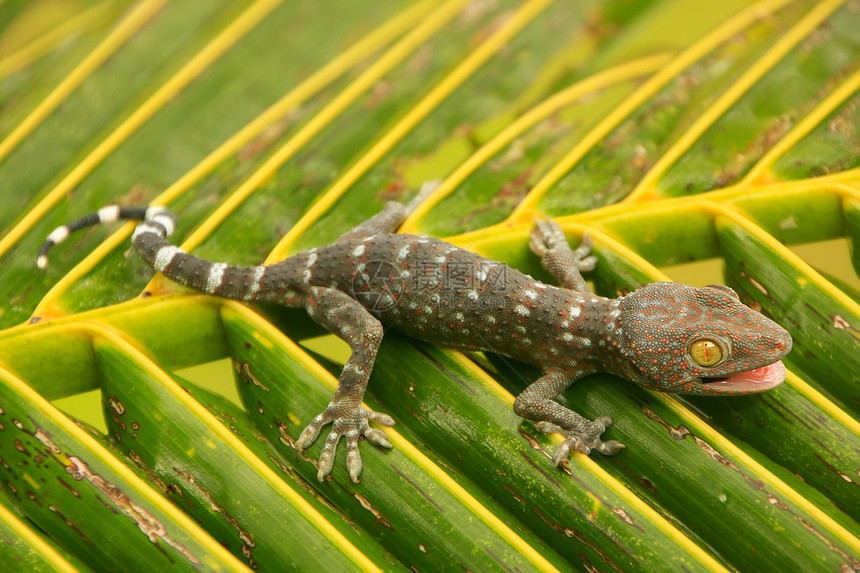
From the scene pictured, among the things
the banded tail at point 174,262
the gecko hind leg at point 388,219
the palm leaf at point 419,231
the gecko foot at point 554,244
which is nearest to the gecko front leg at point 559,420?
the palm leaf at point 419,231

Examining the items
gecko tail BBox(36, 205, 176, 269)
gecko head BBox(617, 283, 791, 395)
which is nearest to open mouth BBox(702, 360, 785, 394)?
gecko head BBox(617, 283, 791, 395)

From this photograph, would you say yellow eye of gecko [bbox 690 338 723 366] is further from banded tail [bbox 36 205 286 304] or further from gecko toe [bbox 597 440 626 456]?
banded tail [bbox 36 205 286 304]

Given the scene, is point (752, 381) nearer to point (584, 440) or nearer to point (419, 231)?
point (584, 440)

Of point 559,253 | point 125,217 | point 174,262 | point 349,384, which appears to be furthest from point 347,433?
point 125,217

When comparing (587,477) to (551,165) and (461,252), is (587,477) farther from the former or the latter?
(551,165)

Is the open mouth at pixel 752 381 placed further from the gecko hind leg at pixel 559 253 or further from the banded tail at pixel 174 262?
the banded tail at pixel 174 262

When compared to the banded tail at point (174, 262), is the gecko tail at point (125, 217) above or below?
above

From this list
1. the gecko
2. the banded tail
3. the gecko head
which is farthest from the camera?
the banded tail

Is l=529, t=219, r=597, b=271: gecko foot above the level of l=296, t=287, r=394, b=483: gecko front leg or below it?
above
